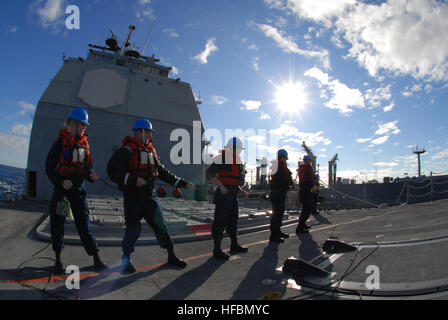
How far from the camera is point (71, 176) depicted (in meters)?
2.48

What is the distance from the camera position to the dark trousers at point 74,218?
2.47 metres

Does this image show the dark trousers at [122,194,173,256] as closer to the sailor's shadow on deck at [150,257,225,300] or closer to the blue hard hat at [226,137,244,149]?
the sailor's shadow on deck at [150,257,225,300]

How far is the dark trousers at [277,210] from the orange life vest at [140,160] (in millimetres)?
2375

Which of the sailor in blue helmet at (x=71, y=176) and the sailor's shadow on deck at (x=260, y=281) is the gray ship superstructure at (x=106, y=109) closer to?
the sailor in blue helmet at (x=71, y=176)

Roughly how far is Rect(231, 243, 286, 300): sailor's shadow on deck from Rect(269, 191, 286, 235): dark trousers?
3.69ft

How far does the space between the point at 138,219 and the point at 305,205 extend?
3.75 m

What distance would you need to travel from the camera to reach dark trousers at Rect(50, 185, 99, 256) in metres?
2.47

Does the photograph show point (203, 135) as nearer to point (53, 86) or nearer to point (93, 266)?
point (53, 86)

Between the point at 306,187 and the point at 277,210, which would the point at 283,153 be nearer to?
the point at 277,210

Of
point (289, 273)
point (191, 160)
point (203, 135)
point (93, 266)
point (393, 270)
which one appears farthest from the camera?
point (203, 135)

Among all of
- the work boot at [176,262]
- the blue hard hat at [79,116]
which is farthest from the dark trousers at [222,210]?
the blue hard hat at [79,116]

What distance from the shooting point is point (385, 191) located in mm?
31781

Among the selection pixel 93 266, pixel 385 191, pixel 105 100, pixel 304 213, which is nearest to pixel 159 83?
pixel 105 100

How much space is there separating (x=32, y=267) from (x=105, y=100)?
12083 mm
